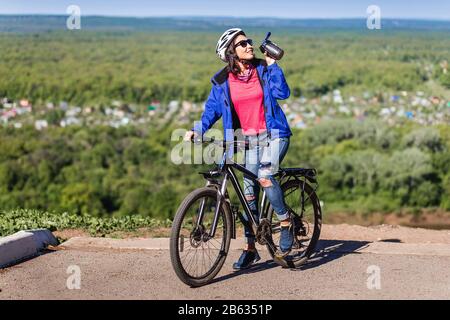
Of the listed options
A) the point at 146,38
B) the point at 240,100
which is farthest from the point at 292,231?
the point at 146,38

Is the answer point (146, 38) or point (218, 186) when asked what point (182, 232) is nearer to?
point (218, 186)

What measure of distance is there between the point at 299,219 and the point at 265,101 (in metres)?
0.92

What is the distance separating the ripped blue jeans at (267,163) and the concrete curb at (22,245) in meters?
1.55

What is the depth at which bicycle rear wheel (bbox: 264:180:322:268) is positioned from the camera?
224 inches

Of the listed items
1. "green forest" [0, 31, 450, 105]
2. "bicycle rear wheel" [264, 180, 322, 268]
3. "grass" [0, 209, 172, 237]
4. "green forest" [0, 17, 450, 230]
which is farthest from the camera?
"green forest" [0, 31, 450, 105]

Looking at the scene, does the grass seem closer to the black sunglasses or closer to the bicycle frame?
the bicycle frame

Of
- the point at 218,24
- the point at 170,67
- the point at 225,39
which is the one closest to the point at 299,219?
the point at 225,39

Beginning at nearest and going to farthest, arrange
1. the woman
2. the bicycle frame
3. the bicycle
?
the bicycle, the bicycle frame, the woman

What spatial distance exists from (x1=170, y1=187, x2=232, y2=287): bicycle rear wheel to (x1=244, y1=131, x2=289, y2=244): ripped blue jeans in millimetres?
286

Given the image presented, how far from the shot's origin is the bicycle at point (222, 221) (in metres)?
5.10

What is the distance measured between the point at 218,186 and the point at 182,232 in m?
0.34

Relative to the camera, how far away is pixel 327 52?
10925cm

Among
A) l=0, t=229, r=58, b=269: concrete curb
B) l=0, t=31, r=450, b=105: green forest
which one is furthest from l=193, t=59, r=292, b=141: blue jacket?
l=0, t=31, r=450, b=105: green forest

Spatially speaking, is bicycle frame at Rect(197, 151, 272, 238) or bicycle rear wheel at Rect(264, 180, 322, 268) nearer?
bicycle frame at Rect(197, 151, 272, 238)
